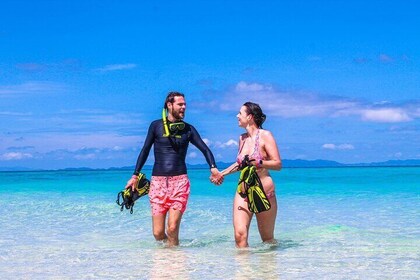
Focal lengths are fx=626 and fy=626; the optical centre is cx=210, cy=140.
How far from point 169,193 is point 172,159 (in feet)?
1.39

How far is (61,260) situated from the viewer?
751cm

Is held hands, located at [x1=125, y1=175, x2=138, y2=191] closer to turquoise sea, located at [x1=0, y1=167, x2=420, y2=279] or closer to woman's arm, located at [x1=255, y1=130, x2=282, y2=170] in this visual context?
turquoise sea, located at [x1=0, y1=167, x2=420, y2=279]

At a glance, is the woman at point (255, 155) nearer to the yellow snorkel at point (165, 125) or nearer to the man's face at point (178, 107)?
the man's face at point (178, 107)

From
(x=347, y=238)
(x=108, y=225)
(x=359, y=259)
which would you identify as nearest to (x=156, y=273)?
(x=359, y=259)

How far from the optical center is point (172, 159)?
782 cm

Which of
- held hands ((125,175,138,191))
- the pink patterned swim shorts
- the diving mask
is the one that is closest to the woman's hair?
the diving mask

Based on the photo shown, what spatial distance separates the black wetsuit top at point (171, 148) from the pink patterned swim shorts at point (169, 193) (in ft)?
0.25

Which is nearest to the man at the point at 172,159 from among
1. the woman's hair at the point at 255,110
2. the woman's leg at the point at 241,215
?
the woman's leg at the point at 241,215

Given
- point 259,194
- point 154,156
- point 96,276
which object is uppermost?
point 154,156

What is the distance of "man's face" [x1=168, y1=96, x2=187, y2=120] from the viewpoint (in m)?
7.67

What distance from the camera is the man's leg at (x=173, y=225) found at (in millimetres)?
7766

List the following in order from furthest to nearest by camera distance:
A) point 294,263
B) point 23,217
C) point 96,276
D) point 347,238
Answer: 1. point 23,217
2. point 347,238
3. point 294,263
4. point 96,276

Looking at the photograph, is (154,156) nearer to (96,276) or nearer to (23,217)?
(96,276)

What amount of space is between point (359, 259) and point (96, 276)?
10.0 feet
